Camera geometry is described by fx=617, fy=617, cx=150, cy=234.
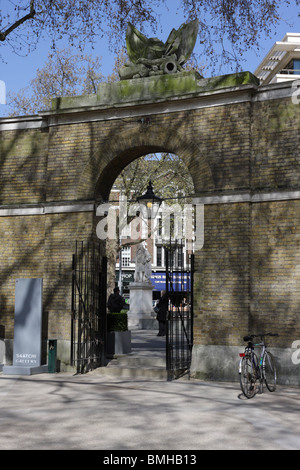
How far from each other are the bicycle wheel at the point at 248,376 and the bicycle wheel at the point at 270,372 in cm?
68

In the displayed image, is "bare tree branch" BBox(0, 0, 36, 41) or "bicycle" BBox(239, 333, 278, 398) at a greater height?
"bare tree branch" BBox(0, 0, 36, 41)

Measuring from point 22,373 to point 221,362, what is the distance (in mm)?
4070

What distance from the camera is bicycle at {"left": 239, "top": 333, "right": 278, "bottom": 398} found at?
9711mm

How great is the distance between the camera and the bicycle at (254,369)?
971cm

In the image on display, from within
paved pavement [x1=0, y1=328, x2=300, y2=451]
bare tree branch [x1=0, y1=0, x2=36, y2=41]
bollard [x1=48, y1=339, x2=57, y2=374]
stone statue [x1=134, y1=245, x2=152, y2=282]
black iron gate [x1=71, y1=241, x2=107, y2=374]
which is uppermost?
bare tree branch [x1=0, y1=0, x2=36, y2=41]

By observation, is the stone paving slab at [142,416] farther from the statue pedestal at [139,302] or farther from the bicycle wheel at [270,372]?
the statue pedestal at [139,302]

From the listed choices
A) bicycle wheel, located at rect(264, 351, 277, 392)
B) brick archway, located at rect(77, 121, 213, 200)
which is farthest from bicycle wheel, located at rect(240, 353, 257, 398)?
brick archway, located at rect(77, 121, 213, 200)

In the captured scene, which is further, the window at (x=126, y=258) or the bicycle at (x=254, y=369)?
the window at (x=126, y=258)

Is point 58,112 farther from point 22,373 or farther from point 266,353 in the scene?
point 266,353

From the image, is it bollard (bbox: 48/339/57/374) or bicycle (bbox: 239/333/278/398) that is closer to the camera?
bicycle (bbox: 239/333/278/398)

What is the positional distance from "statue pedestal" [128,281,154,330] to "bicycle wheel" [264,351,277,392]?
57.4 feet

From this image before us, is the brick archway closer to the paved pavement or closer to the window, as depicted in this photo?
the paved pavement

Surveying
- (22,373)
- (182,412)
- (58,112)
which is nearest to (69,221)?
(58,112)

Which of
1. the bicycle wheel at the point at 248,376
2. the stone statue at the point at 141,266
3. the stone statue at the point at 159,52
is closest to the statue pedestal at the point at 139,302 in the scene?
the stone statue at the point at 141,266
